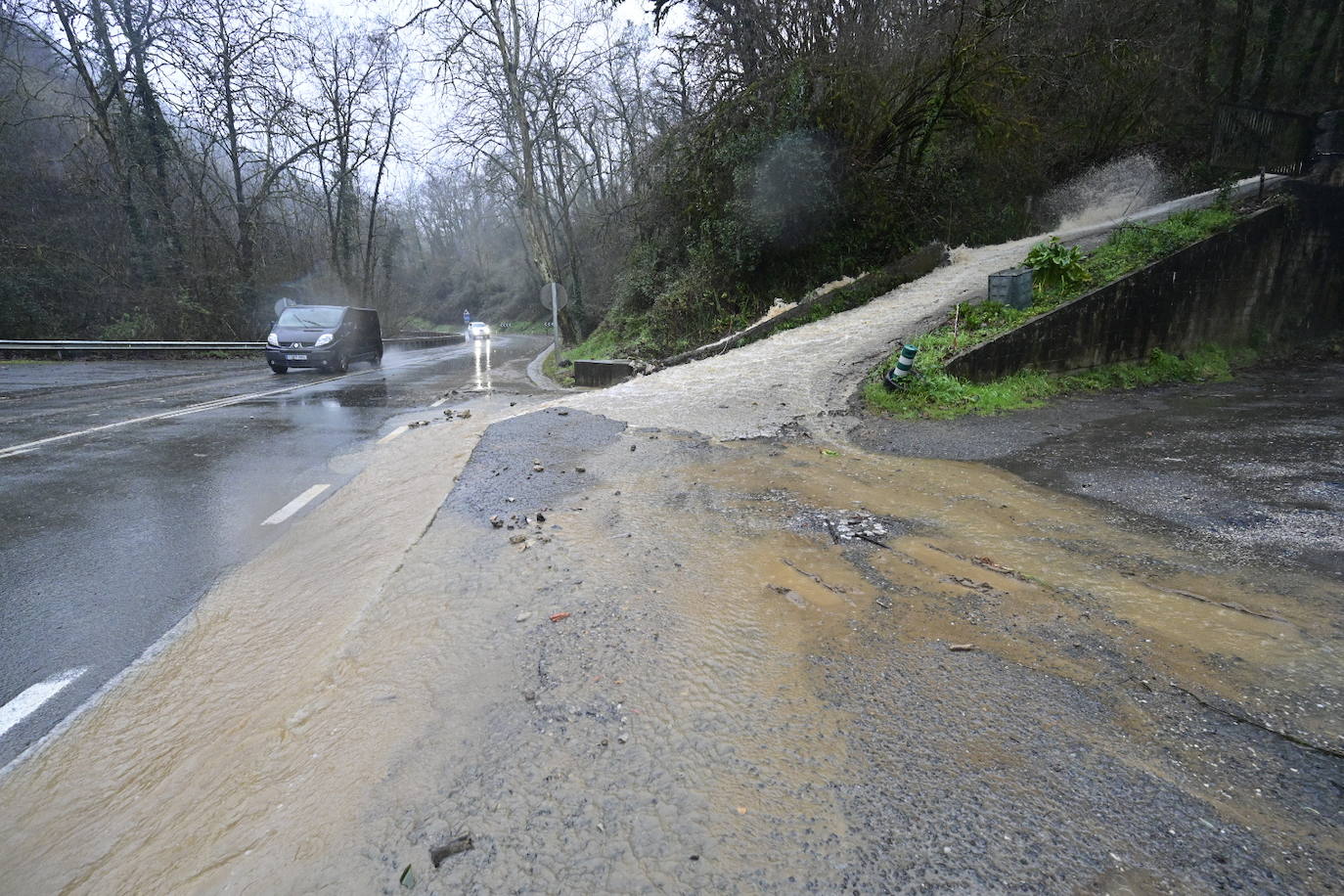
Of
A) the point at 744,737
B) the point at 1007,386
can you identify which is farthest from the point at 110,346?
the point at 744,737

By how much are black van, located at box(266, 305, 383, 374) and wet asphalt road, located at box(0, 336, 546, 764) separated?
327 cm

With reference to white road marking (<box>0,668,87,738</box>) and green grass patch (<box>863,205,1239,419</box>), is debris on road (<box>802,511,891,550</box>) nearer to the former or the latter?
green grass patch (<box>863,205,1239,419</box>)

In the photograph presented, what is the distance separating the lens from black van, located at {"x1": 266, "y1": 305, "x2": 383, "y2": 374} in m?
16.6

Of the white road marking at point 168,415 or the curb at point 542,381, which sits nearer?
→ the white road marking at point 168,415

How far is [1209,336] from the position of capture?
39.0ft

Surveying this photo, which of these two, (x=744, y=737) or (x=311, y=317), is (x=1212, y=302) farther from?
(x=311, y=317)

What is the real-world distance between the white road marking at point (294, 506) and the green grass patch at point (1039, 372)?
21.4 feet

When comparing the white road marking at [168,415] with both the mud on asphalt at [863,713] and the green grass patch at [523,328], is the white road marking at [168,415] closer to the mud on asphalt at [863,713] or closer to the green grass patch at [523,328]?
the mud on asphalt at [863,713]

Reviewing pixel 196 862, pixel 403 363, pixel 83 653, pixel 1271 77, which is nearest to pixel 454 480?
pixel 83 653

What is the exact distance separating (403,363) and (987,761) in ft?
71.5

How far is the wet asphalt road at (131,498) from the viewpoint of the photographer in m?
3.66

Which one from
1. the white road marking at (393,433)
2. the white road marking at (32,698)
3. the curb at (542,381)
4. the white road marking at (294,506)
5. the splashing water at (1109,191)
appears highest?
the splashing water at (1109,191)

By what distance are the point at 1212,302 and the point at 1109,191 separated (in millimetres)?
7356

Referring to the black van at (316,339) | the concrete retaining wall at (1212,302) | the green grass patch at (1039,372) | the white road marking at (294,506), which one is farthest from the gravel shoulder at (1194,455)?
the black van at (316,339)
